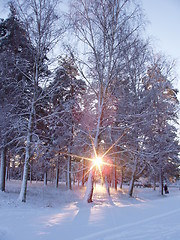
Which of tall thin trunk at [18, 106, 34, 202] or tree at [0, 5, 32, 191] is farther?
tree at [0, 5, 32, 191]

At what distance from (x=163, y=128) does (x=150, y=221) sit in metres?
14.4

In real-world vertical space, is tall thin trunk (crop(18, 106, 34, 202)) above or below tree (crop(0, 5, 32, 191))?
below

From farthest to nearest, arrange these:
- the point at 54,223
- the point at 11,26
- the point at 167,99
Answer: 1. the point at 167,99
2. the point at 11,26
3. the point at 54,223

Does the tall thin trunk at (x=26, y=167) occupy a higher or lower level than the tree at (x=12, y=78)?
lower

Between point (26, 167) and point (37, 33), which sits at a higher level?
point (37, 33)

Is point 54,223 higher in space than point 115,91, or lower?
lower

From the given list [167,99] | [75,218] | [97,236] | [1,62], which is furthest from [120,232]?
[167,99]

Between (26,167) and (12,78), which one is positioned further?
(12,78)

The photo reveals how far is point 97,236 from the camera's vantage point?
4.68 m

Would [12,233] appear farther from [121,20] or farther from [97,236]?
[121,20]

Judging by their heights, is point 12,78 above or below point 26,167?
above

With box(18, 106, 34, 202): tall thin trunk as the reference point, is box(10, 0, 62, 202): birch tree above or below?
above

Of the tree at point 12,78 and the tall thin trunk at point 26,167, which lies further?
the tree at point 12,78

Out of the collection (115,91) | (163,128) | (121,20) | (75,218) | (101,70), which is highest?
(121,20)
